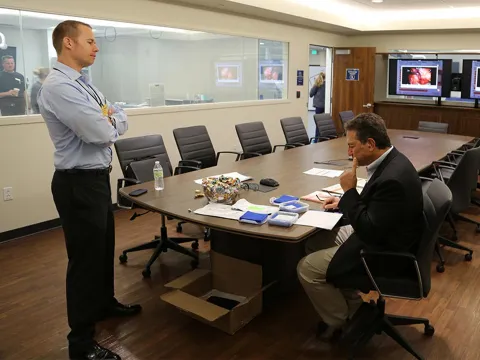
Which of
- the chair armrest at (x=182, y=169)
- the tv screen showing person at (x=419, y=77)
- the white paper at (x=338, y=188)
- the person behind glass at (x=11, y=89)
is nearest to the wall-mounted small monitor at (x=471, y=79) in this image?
the tv screen showing person at (x=419, y=77)

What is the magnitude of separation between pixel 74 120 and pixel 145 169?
1.63 metres

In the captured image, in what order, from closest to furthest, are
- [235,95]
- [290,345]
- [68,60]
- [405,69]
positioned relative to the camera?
[68,60] → [290,345] → [235,95] → [405,69]

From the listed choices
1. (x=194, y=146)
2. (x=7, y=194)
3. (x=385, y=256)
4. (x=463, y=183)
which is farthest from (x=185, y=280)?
(x=463, y=183)

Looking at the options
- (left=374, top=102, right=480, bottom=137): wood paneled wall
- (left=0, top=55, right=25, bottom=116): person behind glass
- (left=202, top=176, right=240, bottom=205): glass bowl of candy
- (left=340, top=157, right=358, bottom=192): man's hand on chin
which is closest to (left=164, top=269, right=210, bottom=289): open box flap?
(left=202, top=176, right=240, bottom=205): glass bowl of candy

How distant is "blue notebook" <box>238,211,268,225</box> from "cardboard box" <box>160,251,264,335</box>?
487 millimetres

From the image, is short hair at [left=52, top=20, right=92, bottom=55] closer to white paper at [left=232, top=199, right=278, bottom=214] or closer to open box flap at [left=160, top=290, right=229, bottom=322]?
white paper at [left=232, top=199, right=278, bottom=214]

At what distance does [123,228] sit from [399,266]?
9.70 ft

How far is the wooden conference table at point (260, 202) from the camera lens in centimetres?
229

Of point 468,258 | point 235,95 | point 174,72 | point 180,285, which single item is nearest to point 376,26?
point 235,95

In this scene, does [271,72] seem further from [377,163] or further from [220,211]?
[377,163]

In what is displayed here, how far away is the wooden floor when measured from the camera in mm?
2445

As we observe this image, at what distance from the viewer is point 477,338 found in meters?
2.58

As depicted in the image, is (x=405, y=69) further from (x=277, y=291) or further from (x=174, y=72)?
(x=277, y=291)

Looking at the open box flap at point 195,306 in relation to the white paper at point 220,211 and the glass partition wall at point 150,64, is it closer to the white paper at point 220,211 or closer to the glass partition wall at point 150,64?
the white paper at point 220,211
